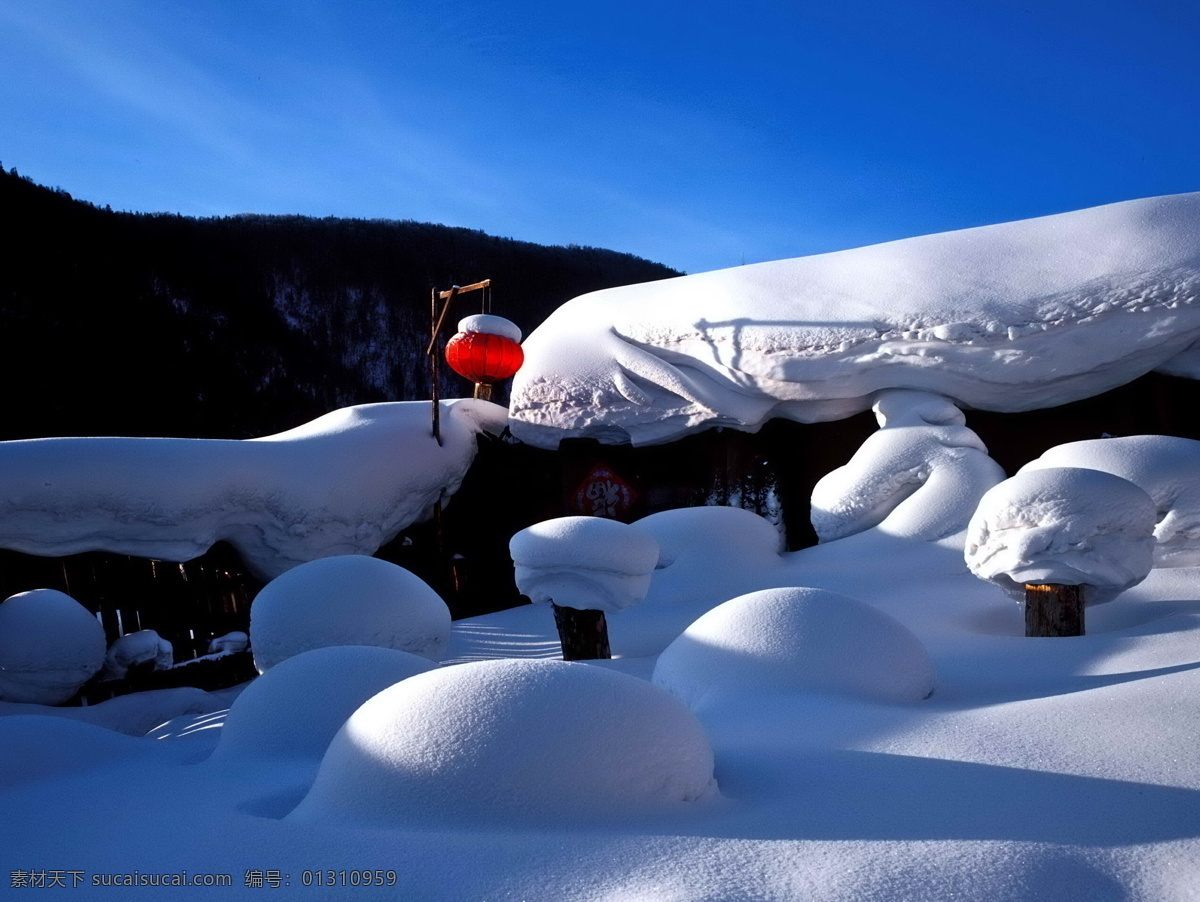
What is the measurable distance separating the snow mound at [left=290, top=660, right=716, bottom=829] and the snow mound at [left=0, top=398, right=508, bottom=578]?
4.20 m

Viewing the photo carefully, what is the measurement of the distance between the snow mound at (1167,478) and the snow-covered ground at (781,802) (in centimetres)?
104

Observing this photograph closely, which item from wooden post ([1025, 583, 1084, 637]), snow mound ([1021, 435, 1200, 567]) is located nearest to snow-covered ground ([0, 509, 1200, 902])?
wooden post ([1025, 583, 1084, 637])

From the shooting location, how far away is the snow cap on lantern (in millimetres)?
6422

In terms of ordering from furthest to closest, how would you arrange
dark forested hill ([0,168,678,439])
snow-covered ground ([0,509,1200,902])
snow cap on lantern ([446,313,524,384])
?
dark forested hill ([0,168,678,439]) < snow cap on lantern ([446,313,524,384]) < snow-covered ground ([0,509,1200,902])

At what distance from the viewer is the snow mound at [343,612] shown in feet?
12.0

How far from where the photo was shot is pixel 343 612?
3.66m

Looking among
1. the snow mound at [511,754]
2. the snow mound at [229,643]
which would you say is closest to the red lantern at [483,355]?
the snow mound at [229,643]

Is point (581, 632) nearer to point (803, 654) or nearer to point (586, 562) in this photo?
point (586, 562)

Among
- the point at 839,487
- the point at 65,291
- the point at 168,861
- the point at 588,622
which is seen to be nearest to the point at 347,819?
the point at 168,861

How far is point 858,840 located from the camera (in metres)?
1.47

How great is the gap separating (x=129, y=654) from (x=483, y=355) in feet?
9.93

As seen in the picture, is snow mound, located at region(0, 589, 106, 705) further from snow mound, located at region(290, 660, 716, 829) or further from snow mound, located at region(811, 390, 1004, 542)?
snow mound, located at region(811, 390, 1004, 542)

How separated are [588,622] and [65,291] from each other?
8077 millimetres

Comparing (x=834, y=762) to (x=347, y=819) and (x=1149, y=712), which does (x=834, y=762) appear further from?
(x=347, y=819)
